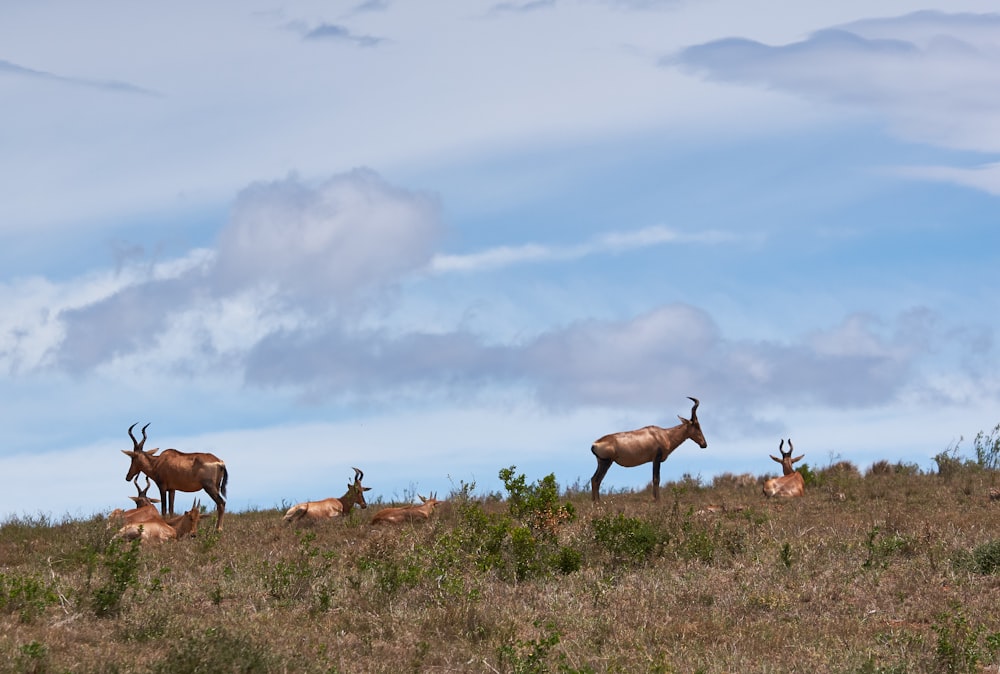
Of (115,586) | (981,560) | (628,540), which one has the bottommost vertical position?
(115,586)

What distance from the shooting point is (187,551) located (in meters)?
16.4

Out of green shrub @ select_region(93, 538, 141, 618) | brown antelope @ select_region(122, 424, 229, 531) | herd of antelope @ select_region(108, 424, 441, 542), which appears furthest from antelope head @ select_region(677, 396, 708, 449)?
green shrub @ select_region(93, 538, 141, 618)

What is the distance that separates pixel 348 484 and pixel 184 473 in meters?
3.39

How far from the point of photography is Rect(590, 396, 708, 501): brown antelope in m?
23.9

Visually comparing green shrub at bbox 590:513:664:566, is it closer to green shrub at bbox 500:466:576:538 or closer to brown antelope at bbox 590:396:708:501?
green shrub at bbox 500:466:576:538

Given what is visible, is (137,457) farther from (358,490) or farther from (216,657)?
(216,657)

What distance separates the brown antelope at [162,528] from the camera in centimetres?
1758

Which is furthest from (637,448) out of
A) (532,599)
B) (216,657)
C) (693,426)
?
(216,657)

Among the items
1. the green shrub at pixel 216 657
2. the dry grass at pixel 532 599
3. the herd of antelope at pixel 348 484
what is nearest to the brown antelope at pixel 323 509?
the herd of antelope at pixel 348 484

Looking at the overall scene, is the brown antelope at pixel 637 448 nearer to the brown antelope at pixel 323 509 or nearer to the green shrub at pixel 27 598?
the brown antelope at pixel 323 509

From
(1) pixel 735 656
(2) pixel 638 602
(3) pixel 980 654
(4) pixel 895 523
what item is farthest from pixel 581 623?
(4) pixel 895 523

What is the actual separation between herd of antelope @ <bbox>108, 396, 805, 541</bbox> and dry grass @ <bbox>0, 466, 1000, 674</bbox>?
1.37 meters

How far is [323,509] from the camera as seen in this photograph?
67.4ft

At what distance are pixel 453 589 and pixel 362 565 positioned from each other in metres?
2.54
